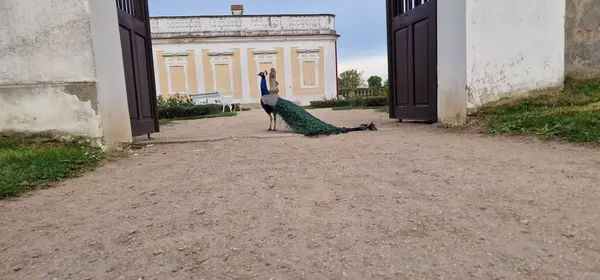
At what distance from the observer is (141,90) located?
6430 mm

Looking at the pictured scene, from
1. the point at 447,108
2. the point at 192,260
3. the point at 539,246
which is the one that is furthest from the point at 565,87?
the point at 192,260

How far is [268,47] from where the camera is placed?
25578 mm

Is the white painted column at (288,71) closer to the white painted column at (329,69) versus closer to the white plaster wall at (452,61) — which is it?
the white painted column at (329,69)

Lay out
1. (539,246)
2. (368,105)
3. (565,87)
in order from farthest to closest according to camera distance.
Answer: (368,105) < (565,87) < (539,246)

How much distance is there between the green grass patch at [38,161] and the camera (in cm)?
320

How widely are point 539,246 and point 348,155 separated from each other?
2.50m

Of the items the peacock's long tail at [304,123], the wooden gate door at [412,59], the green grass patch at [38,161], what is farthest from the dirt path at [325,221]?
Result: the wooden gate door at [412,59]

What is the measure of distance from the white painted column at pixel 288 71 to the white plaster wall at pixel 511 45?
20.5 metres

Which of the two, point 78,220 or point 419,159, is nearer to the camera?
point 78,220

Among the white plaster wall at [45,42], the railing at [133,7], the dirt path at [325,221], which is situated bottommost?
the dirt path at [325,221]

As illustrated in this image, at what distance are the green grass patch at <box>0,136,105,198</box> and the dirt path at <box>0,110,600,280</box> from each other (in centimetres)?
22

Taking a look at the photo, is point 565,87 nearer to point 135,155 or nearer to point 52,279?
point 135,155

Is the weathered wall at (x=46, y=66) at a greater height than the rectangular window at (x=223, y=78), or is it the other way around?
the rectangular window at (x=223, y=78)

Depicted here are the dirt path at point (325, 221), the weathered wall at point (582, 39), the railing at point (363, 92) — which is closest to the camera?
the dirt path at point (325, 221)
